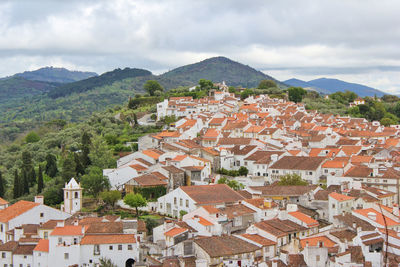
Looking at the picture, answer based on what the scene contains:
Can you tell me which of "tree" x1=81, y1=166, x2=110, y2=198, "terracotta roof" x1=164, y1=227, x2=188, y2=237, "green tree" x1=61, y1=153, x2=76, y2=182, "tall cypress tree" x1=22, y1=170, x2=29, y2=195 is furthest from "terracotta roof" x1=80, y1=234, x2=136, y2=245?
A: "tall cypress tree" x1=22, y1=170, x2=29, y2=195

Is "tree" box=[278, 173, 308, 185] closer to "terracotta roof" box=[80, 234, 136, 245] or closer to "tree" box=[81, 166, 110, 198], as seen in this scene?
"tree" box=[81, 166, 110, 198]

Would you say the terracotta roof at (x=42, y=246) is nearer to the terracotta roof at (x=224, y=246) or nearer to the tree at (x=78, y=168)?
the terracotta roof at (x=224, y=246)

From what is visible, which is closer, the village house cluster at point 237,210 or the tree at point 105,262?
the village house cluster at point 237,210

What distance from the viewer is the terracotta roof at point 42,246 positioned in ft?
102

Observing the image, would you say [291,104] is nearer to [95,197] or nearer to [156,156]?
[156,156]

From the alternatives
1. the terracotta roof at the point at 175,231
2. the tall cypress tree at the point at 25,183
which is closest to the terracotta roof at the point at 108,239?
the terracotta roof at the point at 175,231

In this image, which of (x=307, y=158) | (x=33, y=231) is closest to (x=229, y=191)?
(x=307, y=158)

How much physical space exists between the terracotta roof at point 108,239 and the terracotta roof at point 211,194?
8.06 meters

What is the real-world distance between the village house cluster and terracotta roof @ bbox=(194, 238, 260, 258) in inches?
2.8

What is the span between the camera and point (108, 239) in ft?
102

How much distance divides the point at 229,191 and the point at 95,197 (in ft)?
43.1

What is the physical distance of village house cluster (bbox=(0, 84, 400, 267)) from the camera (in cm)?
2930

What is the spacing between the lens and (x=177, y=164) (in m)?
47.1

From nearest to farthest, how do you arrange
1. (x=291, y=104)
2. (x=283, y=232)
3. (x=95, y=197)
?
(x=283, y=232)
(x=95, y=197)
(x=291, y=104)
